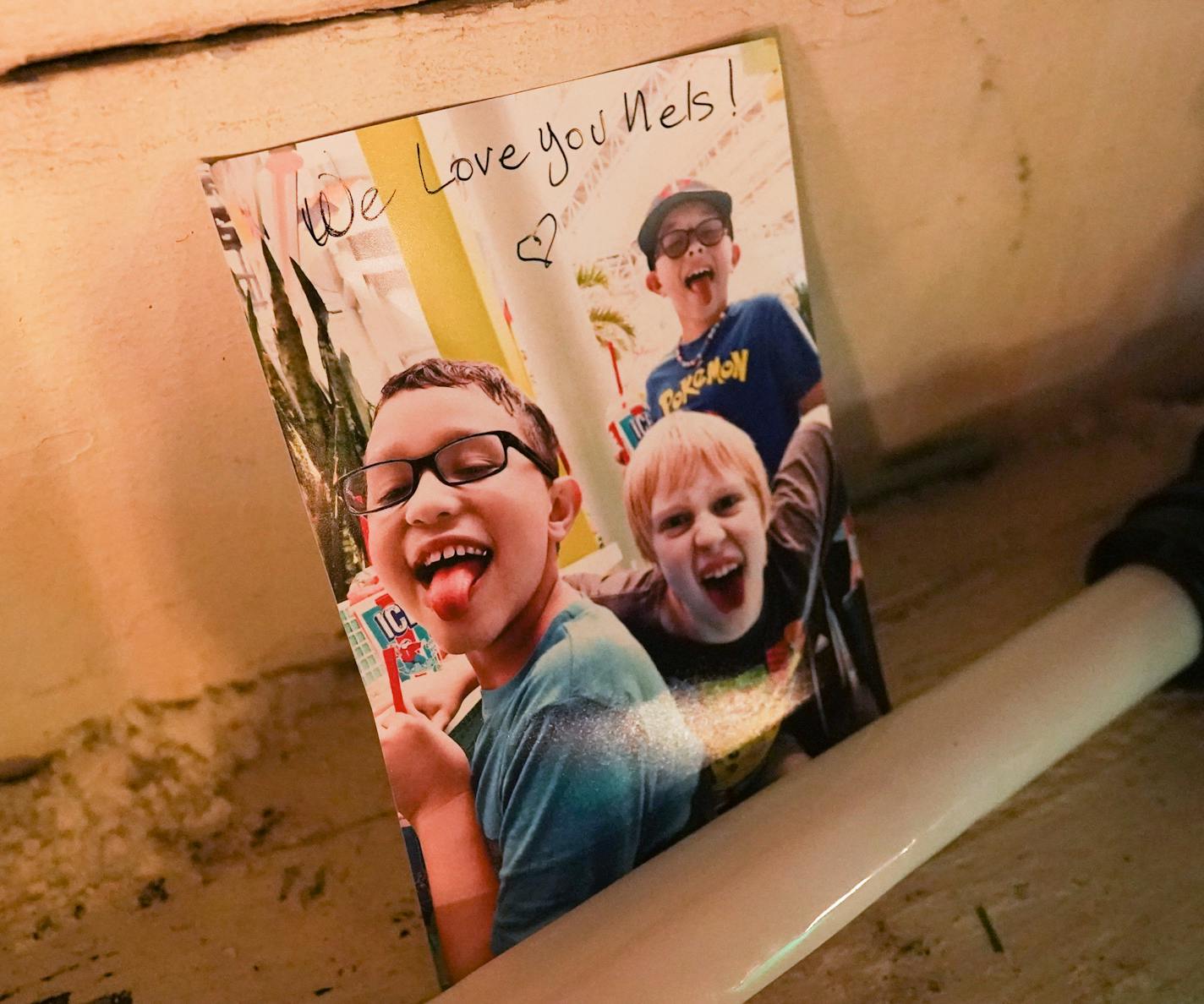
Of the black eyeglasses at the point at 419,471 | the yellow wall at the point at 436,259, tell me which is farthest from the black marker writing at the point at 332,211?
the black eyeglasses at the point at 419,471

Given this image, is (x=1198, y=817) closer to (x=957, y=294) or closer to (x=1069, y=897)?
(x=1069, y=897)

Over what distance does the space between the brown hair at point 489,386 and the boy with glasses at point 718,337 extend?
0.08 metres

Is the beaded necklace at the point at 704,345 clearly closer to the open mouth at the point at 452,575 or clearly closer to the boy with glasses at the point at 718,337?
the boy with glasses at the point at 718,337

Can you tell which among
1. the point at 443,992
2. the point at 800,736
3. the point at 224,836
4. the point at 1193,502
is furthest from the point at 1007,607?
the point at 224,836

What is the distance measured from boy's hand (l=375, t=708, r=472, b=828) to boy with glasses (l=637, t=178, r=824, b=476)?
24 centimetres

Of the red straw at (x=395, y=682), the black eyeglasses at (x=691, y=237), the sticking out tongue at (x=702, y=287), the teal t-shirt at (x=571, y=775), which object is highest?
the black eyeglasses at (x=691, y=237)

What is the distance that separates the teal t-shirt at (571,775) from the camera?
1.52 ft

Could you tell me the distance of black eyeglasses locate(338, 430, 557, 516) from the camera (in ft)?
1.40

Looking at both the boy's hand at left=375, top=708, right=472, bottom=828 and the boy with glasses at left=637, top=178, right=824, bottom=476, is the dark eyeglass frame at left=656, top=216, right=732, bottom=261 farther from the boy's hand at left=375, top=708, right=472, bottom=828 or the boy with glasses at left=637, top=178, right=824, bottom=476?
the boy's hand at left=375, top=708, right=472, bottom=828

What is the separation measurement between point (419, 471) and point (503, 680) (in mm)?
133

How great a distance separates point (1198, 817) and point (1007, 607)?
0.19 m

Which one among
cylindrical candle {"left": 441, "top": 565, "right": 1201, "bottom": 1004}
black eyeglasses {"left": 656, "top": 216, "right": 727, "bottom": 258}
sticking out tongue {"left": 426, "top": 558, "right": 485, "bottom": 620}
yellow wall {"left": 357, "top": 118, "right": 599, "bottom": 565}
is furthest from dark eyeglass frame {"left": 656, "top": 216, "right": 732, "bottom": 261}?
cylindrical candle {"left": 441, "top": 565, "right": 1201, "bottom": 1004}

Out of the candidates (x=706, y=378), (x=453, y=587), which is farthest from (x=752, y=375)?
(x=453, y=587)

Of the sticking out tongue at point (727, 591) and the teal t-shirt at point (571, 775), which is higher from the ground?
the sticking out tongue at point (727, 591)
